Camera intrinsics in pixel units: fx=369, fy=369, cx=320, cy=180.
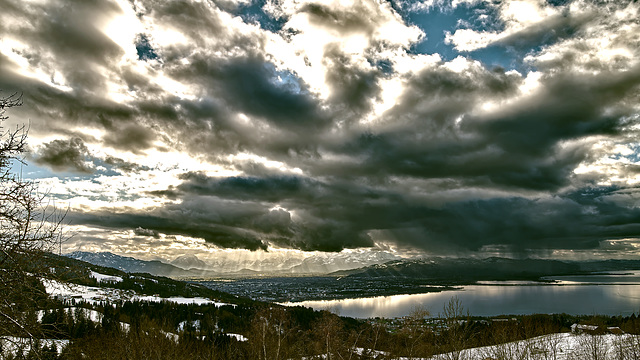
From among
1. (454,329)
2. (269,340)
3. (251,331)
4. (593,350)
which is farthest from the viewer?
(251,331)

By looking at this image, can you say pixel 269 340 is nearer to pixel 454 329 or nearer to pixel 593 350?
pixel 454 329

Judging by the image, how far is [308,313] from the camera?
114125 millimetres

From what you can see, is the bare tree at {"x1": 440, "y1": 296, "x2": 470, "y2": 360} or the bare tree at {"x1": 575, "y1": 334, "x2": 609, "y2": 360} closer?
the bare tree at {"x1": 440, "y1": 296, "x2": 470, "y2": 360}

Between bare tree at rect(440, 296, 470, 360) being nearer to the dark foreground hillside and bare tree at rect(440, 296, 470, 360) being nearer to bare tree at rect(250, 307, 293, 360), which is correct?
the dark foreground hillside

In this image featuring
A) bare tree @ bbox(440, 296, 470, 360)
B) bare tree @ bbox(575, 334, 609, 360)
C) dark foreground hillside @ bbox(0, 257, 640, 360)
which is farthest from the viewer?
bare tree @ bbox(575, 334, 609, 360)

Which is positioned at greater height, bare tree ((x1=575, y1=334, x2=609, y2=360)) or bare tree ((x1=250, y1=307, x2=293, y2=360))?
bare tree ((x1=575, y1=334, x2=609, y2=360))

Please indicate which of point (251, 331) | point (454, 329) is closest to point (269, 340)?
point (251, 331)

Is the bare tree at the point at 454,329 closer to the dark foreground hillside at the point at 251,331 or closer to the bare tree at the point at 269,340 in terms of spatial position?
the dark foreground hillside at the point at 251,331

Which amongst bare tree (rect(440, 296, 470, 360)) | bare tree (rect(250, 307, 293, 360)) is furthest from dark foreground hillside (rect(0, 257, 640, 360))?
bare tree (rect(250, 307, 293, 360))

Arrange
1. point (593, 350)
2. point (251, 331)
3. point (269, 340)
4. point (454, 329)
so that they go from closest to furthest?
point (593, 350) → point (454, 329) → point (269, 340) → point (251, 331)

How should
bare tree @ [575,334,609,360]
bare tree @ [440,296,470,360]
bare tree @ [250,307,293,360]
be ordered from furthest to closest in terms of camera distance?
bare tree @ [250,307,293,360] → bare tree @ [575,334,609,360] → bare tree @ [440,296,470,360]

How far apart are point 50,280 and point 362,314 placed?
159315 mm

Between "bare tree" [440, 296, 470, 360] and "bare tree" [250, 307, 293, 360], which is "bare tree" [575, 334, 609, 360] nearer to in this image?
"bare tree" [440, 296, 470, 360]

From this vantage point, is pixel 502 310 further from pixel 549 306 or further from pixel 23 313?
pixel 23 313
